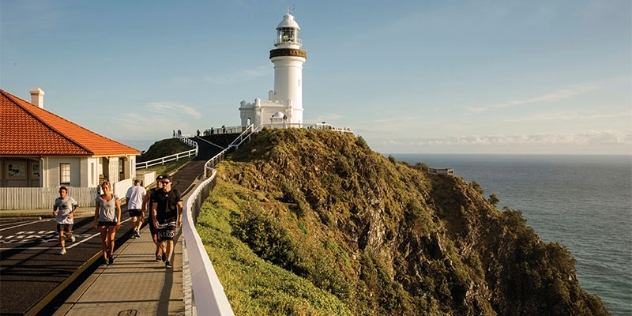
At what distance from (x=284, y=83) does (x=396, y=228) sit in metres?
19.2

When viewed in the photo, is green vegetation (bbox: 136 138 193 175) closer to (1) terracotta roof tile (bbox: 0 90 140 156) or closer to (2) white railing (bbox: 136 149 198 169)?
(2) white railing (bbox: 136 149 198 169)

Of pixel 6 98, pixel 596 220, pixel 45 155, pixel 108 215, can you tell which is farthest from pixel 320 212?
pixel 596 220

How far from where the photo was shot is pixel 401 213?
38469 millimetres

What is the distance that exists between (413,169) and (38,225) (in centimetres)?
3994

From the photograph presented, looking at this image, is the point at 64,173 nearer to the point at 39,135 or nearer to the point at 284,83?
the point at 39,135

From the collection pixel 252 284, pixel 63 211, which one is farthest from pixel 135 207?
pixel 252 284

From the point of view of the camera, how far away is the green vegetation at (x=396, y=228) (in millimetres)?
26297

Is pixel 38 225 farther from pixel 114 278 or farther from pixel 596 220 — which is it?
pixel 596 220

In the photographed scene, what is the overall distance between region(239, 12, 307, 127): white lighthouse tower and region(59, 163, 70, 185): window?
24.6 meters

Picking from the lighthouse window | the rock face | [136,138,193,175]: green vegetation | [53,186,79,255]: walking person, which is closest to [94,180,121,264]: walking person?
[53,186,79,255]: walking person

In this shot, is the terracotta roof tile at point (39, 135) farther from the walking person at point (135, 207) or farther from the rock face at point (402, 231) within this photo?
the walking person at point (135, 207)

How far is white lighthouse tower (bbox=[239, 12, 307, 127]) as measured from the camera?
45.4 meters

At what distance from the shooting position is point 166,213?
8.63 m

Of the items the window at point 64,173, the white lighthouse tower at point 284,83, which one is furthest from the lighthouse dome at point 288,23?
the window at point 64,173
